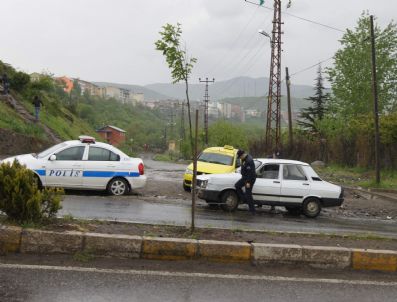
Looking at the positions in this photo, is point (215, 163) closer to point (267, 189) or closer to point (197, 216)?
point (267, 189)

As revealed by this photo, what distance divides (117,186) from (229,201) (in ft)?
11.0

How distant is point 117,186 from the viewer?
1491cm

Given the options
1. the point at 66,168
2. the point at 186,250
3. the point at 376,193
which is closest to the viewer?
the point at 186,250

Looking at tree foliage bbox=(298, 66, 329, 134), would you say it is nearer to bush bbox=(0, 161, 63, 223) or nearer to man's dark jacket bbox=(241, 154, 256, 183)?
man's dark jacket bbox=(241, 154, 256, 183)

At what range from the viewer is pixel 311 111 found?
242ft

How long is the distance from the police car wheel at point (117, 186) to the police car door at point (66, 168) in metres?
0.86

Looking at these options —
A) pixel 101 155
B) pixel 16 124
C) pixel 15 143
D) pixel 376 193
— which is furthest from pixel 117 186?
pixel 16 124

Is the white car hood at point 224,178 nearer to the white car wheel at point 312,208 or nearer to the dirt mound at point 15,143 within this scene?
the white car wheel at point 312,208

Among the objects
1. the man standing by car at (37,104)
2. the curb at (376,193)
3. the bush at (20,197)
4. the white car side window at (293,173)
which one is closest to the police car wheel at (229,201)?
the white car side window at (293,173)

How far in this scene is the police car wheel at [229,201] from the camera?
45.8ft

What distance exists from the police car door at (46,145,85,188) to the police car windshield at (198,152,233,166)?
5376 millimetres

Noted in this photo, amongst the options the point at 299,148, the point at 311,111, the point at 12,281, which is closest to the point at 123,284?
the point at 12,281

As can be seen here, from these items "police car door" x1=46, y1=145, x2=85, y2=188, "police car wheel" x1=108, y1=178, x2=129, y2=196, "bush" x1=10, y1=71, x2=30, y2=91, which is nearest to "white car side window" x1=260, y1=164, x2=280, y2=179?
"police car wheel" x1=108, y1=178, x2=129, y2=196

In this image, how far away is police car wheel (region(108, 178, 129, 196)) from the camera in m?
14.8
